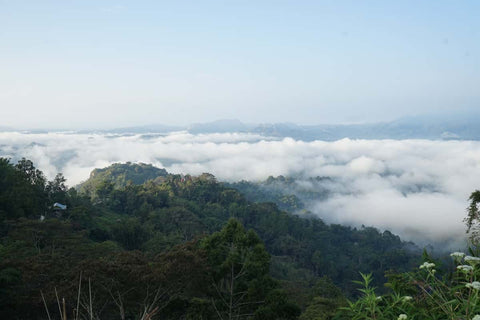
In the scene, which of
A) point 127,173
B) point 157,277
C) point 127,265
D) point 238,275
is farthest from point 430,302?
point 127,173

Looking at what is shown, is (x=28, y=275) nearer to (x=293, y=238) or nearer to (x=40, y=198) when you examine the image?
(x=40, y=198)

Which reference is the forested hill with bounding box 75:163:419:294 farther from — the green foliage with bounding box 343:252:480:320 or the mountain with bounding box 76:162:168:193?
the green foliage with bounding box 343:252:480:320

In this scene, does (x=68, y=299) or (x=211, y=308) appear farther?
(x=211, y=308)

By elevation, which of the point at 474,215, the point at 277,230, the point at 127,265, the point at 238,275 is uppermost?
the point at 474,215

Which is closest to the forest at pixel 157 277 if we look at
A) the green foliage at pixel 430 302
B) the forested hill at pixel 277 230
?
the green foliage at pixel 430 302

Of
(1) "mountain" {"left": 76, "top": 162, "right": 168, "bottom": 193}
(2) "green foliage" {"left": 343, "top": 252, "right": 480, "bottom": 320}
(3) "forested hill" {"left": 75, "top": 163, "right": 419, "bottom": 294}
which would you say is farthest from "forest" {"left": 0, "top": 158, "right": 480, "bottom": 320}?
(1) "mountain" {"left": 76, "top": 162, "right": 168, "bottom": 193}

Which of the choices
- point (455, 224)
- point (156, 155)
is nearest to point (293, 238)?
point (455, 224)

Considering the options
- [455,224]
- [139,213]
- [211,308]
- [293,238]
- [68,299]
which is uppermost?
[68,299]

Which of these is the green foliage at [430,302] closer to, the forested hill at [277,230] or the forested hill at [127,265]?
the forested hill at [127,265]

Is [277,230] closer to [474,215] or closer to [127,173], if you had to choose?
[474,215]

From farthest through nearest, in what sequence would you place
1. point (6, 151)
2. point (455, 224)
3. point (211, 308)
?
1. point (6, 151)
2. point (455, 224)
3. point (211, 308)

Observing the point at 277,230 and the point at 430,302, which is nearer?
the point at 430,302
